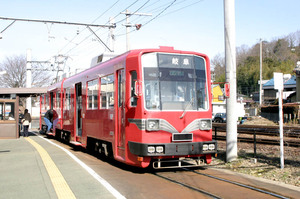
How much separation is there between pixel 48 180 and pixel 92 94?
477cm

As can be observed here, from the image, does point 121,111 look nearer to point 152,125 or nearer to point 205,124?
point 152,125

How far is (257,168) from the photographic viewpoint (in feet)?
31.1

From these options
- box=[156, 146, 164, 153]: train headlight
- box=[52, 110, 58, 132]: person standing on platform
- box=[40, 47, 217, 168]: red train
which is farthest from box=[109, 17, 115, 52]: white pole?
box=[156, 146, 164, 153]: train headlight

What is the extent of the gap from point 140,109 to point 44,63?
112ft

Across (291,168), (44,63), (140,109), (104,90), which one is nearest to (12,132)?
(104,90)

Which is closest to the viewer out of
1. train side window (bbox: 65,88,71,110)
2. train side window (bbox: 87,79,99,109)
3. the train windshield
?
the train windshield

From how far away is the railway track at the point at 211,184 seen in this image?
6843 mm

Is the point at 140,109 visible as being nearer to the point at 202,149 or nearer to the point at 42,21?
the point at 202,149

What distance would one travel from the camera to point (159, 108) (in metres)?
8.66

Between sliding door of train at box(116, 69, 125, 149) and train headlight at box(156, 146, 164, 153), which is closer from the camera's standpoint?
train headlight at box(156, 146, 164, 153)

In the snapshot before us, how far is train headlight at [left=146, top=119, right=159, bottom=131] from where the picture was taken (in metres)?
8.48

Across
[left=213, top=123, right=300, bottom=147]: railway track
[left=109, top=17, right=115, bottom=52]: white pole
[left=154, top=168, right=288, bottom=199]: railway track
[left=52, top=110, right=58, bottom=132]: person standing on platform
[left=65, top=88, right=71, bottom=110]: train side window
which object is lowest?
[left=154, top=168, right=288, bottom=199]: railway track

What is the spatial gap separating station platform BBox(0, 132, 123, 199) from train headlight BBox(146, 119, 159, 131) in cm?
166

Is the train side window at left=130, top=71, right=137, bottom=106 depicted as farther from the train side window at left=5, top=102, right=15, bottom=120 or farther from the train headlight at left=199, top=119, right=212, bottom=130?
the train side window at left=5, top=102, right=15, bottom=120
